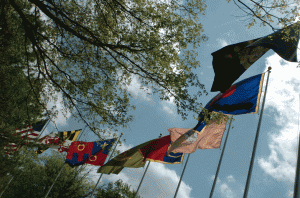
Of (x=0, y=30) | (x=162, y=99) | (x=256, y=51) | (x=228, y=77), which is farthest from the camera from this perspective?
(x=0, y=30)

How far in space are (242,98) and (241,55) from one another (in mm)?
5139

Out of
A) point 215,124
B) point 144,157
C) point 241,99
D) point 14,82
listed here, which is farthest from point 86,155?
point 241,99

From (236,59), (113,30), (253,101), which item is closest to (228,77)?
(236,59)

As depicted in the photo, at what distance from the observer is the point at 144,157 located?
14008 mm

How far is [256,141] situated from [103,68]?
710cm

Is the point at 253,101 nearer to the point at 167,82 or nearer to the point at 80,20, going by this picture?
the point at 167,82

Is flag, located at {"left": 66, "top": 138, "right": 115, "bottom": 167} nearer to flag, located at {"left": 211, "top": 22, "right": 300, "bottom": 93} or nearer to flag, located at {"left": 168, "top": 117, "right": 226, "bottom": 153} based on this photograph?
flag, located at {"left": 168, "top": 117, "right": 226, "bottom": 153}

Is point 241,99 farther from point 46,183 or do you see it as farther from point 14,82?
point 46,183

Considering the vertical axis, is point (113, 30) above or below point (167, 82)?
above

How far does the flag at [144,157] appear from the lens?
546 inches

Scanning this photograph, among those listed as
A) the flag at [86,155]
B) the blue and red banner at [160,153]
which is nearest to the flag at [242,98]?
the blue and red banner at [160,153]

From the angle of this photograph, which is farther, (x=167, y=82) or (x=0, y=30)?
(x=0, y=30)

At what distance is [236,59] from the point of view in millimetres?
5988

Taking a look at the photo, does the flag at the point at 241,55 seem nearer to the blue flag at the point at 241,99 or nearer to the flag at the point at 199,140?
the blue flag at the point at 241,99
